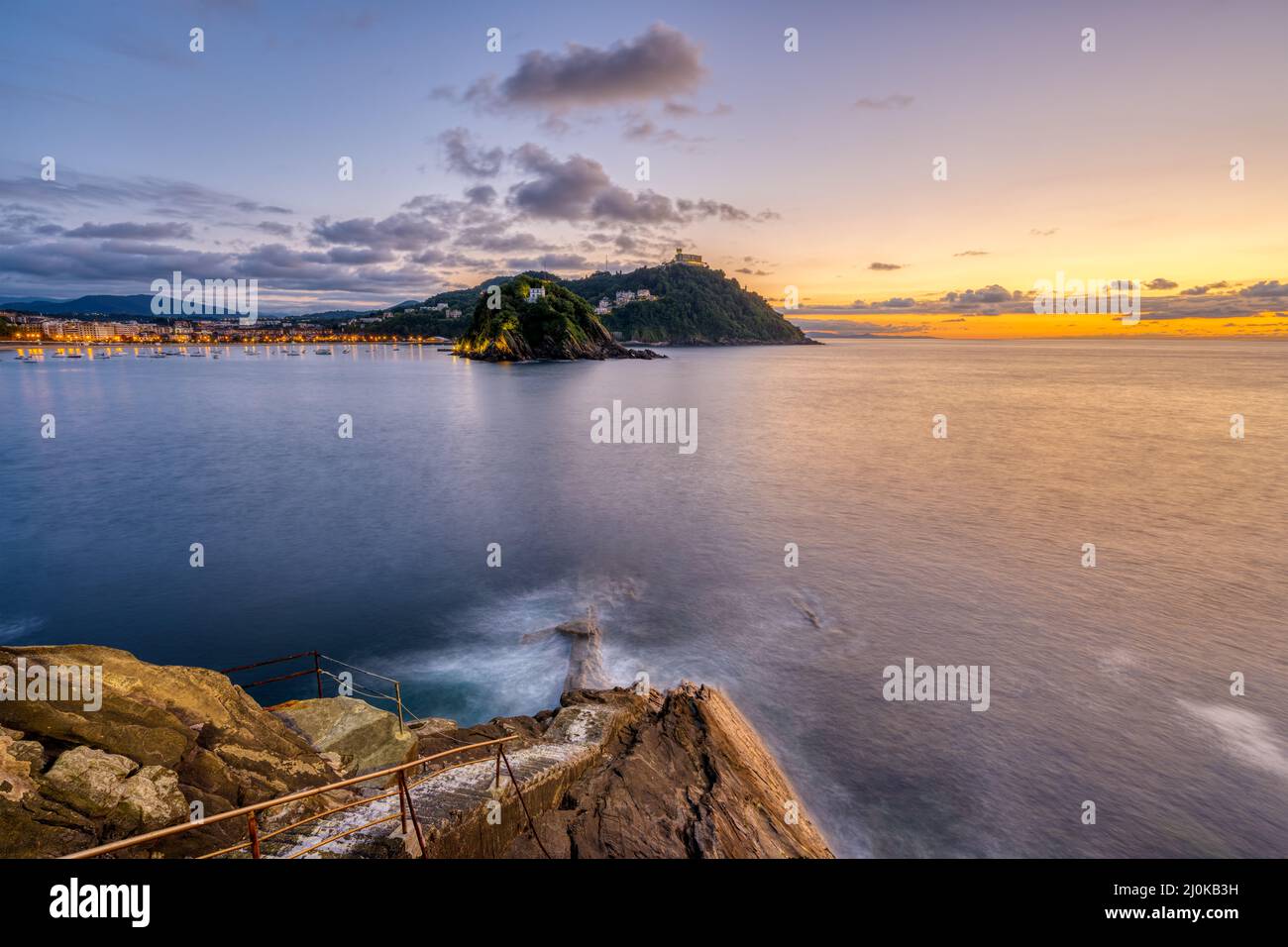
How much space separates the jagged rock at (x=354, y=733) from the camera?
8961 millimetres

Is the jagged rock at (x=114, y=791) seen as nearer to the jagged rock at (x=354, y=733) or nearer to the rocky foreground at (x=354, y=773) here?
the rocky foreground at (x=354, y=773)

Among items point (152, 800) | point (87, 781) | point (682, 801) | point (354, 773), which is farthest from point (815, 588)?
point (87, 781)

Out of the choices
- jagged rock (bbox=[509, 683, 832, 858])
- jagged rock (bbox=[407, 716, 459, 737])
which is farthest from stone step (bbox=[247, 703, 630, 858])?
jagged rock (bbox=[407, 716, 459, 737])

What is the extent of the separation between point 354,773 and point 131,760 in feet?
9.38

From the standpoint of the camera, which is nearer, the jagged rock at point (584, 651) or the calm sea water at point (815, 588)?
the calm sea water at point (815, 588)

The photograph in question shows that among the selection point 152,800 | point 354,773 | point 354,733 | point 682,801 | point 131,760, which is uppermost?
point 131,760

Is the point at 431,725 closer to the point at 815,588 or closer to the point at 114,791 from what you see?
the point at 114,791

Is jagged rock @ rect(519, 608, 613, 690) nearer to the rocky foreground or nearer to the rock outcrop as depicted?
the rocky foreground

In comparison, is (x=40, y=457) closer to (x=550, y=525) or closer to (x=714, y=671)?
(x=550, y=525)

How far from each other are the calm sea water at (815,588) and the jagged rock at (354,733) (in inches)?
99.5

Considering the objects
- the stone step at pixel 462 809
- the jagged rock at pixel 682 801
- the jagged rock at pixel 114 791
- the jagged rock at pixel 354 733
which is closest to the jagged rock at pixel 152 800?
the jagged rock at pixel 114 791

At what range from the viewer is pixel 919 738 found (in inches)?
437

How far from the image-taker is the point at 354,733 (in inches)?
368

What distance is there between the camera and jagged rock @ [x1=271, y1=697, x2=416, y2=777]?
896 cm
